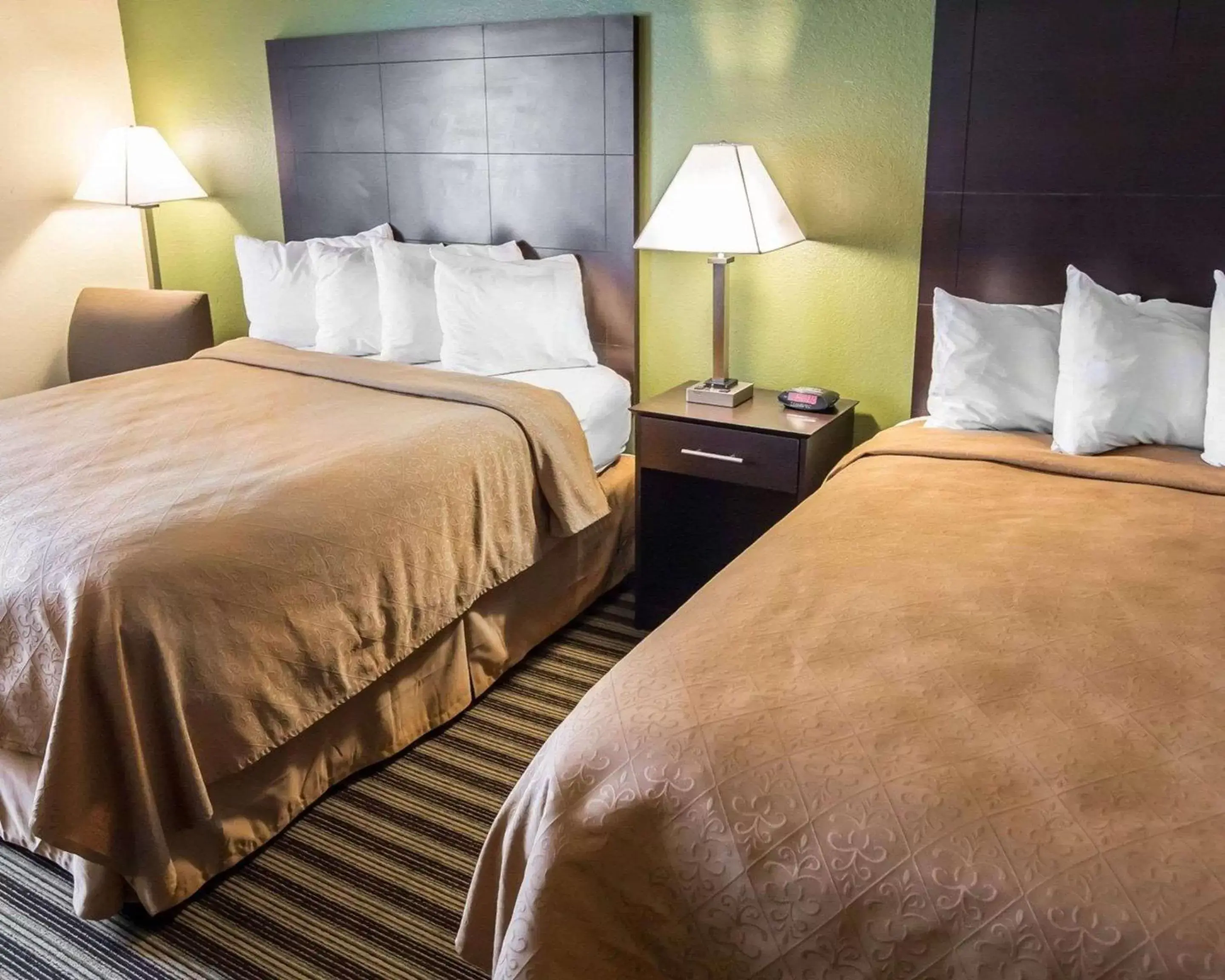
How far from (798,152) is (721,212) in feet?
1.18

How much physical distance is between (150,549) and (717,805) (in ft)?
4.03

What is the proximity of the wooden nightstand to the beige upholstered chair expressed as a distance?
1.75 meters

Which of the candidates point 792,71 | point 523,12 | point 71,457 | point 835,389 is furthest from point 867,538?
point 523,12

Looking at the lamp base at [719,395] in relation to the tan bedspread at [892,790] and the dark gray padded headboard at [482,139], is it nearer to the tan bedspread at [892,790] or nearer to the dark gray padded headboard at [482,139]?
the dark gray padded headboard at [482,139]

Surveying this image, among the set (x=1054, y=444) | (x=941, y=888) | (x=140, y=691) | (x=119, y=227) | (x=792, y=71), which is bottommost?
(x=140, y=691)

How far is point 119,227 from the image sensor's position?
4211mm

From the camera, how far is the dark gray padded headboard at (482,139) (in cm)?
312

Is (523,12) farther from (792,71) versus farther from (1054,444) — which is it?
(1054,444)

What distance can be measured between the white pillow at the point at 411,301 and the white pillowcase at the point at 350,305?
0.08 m

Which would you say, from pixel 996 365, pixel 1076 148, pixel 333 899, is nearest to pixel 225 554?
pixel 333 899

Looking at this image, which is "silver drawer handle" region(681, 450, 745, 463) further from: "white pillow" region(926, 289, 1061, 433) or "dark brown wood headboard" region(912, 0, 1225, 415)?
"dark brown wood headboard" region(912, 0, 1225, 415)

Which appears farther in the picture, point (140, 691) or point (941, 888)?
point (140, 691)

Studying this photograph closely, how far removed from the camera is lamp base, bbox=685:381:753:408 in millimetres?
2887

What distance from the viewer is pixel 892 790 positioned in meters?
1.24
